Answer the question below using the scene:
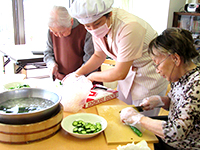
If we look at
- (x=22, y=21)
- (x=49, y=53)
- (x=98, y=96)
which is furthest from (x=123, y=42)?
(x=22, y=21)

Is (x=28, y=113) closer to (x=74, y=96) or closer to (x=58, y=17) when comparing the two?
(x=74, y=96)

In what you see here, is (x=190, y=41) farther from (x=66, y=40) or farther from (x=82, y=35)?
(x=66, y=40)

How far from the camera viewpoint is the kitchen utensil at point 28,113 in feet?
3.02

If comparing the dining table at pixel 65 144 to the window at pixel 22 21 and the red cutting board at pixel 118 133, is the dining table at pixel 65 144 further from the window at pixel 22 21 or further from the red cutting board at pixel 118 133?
the window at pixel 22 21

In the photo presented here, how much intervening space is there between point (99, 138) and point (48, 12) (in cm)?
128

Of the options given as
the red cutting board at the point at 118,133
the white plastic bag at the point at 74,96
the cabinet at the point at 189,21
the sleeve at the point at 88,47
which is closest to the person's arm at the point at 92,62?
the sleeve at the point at 88,47

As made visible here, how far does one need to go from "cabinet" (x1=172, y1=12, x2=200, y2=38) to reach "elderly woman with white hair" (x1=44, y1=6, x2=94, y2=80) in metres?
2.79

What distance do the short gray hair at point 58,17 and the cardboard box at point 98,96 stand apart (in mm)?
698

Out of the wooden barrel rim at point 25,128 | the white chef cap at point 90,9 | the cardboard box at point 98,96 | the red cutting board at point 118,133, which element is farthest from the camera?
the cardboard box at point 98,96

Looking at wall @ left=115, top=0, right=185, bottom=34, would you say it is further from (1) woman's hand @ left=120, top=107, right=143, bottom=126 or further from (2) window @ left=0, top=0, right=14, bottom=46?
(1) woman's hand @ left=120, top=107, right=143, bottom=126

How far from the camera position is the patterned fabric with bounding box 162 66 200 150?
3.22 ft

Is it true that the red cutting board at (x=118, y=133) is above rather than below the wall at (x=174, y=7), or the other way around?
below

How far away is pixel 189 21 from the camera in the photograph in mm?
4148

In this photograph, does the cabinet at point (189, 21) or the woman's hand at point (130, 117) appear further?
the cabinet at point (189, 21)
